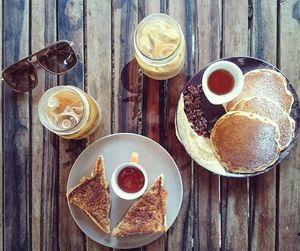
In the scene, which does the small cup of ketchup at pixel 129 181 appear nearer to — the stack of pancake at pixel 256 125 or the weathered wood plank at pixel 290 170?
the stack of pancake at pixel 256 125

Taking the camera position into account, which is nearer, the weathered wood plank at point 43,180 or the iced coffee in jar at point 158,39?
the iced coffee in jar at point 158,39

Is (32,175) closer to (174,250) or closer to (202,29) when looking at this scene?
(174,250)

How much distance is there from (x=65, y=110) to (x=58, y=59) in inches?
4.7

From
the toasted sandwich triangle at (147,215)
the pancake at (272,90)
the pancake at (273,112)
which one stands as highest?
the pancake at (272,90)

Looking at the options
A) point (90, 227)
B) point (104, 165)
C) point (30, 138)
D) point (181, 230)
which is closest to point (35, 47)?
point (30, 138)

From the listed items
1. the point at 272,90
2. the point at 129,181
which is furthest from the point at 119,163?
the point at 272,90

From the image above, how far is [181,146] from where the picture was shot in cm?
133

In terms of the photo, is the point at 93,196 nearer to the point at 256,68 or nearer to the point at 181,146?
the point at 181,146

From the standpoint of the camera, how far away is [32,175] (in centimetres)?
135

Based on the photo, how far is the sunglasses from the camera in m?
1.32

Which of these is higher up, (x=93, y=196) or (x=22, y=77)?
(x=22, y=77)

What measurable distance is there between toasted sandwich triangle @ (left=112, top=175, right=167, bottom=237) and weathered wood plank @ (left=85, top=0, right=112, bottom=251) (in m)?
0.08

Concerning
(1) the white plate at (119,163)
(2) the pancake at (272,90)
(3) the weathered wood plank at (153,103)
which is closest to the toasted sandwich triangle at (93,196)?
(1) the white plate at (119,163)

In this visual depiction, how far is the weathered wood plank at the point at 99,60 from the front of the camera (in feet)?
4.41
